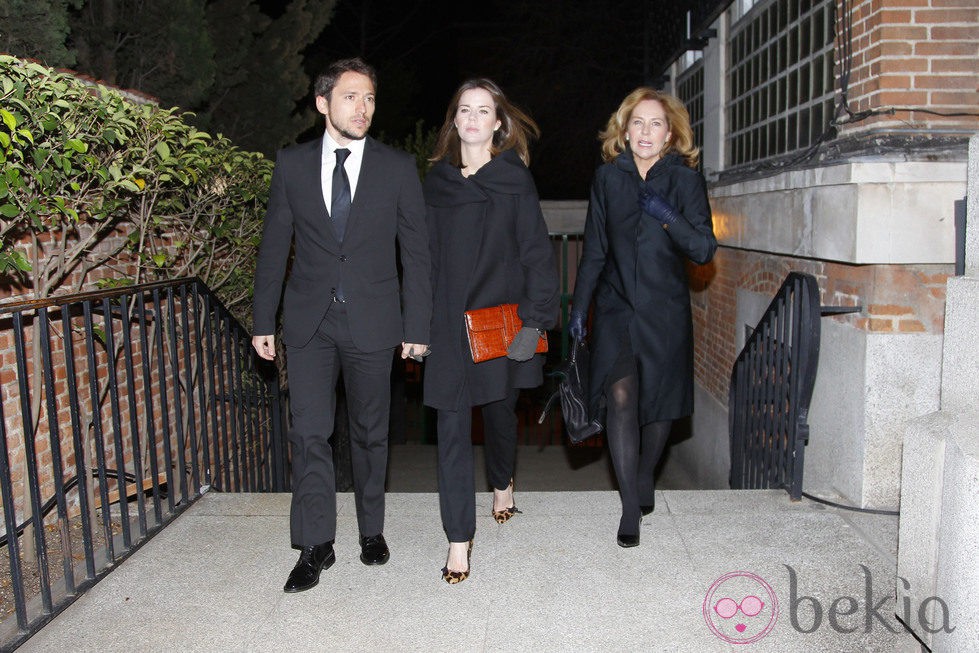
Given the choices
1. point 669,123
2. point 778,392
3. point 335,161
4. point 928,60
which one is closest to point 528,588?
point 335,161

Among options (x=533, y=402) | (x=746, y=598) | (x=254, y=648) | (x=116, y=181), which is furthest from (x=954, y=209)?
(x=533, y=402)

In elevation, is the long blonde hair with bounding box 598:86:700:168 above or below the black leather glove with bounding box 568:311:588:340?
above

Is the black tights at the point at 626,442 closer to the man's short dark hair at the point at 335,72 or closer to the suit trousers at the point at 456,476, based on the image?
the suit trousers at the point at 456,476

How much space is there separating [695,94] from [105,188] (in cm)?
846

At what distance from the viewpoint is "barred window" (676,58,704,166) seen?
1070cm

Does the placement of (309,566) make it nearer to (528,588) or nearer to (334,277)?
(528,588)

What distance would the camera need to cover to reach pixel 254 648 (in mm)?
3107

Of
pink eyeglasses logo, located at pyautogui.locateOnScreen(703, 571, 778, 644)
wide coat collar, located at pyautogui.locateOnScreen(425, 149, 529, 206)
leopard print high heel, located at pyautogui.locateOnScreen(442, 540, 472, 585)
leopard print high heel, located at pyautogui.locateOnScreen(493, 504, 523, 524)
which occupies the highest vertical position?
wide coat collar, located at pyautogui.locateOnScreen(425, 149, 529, 206)

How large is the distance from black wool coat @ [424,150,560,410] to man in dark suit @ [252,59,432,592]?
15cm

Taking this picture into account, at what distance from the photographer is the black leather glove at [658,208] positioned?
3867 millimetres

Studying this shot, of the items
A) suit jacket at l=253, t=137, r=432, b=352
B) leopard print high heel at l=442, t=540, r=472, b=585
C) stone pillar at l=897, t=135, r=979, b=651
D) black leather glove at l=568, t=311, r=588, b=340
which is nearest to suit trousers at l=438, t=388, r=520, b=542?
leopard print high heel at l=442, t=540, r=472, b=585

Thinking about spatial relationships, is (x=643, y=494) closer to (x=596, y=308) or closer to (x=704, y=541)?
(x=704, y=541)

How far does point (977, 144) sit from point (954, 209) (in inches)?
63.1

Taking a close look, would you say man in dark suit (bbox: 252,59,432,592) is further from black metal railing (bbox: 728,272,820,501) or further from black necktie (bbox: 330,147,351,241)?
black metal railing (bbox: 728,272,820,501)
